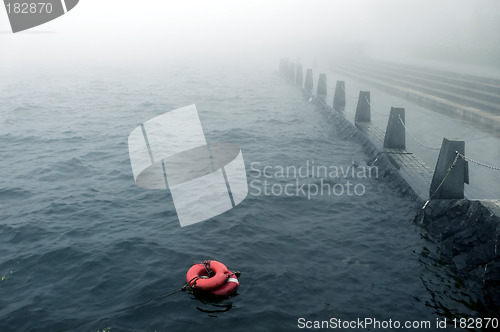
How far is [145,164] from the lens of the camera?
44.4 feet

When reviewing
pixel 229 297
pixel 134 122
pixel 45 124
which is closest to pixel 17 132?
pixel 45 124

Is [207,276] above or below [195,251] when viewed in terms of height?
above

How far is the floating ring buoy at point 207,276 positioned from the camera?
6406 mm

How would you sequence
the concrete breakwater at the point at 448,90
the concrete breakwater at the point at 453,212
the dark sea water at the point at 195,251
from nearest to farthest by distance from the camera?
the dark sea water at the point at 195,251
the concrete breakwater at the point at 453,212
the concrete breakwater at the point at 448,90

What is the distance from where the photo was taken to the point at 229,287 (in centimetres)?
650

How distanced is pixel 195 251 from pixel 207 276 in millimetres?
1195

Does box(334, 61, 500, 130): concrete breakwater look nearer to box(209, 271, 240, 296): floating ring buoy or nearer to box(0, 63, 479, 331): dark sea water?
box(0, 63, 479, 331): dark sea water

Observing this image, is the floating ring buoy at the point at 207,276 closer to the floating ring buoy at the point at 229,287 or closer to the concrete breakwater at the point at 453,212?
the floating ring buoy at the point at 229,287

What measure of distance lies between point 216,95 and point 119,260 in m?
23.1

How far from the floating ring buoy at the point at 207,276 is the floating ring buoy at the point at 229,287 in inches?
2.2

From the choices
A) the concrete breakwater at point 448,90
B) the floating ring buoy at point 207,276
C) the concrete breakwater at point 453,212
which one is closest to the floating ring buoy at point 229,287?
the floating ring buoy at point 207,276

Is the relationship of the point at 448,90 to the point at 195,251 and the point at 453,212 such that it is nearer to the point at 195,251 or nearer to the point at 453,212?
the point at 453,212

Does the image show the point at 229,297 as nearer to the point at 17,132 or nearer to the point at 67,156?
the point at 67,156

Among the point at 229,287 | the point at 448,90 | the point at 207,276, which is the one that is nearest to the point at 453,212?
the point at 229,287
